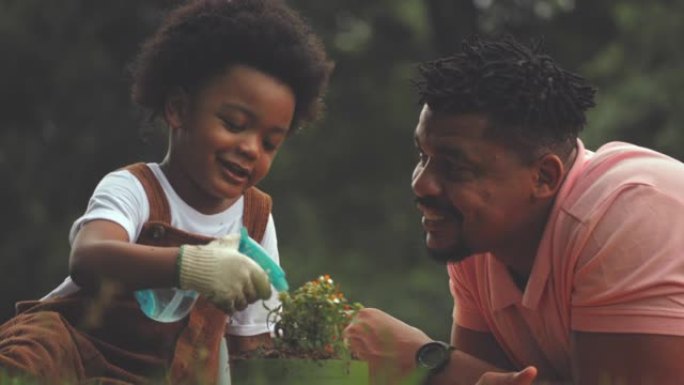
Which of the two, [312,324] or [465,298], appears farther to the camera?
[465,298]

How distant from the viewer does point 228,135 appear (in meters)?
4.73

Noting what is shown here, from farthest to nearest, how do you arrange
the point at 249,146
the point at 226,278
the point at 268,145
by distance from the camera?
the point at 268,145, the point at 249,146, the point at 226,278

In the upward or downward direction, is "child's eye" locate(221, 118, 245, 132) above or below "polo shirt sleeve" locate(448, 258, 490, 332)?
above

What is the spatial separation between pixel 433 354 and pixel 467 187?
0.55 metres

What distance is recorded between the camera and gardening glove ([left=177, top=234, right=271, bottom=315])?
4.16 m

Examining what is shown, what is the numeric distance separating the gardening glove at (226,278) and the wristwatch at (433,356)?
0.82m

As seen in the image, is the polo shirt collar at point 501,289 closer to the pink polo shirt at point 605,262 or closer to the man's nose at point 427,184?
the pink polo shirt at point 605,262

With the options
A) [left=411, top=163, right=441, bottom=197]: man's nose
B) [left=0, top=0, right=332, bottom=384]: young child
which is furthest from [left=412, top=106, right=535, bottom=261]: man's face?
[left=0, top=0, right=332, bottom=384]: young child

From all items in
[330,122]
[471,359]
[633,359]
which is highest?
[633,359]

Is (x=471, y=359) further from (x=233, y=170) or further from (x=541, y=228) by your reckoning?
(x=233, y=170)

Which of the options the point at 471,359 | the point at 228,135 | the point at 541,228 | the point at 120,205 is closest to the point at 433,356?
the point at 471,359

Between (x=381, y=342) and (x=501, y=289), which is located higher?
(x=501, y=289)

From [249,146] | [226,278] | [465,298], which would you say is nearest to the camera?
[226,278]

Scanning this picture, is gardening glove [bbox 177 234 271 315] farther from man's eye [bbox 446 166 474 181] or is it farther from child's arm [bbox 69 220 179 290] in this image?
man's eye [bbox 446 166 474 181]
